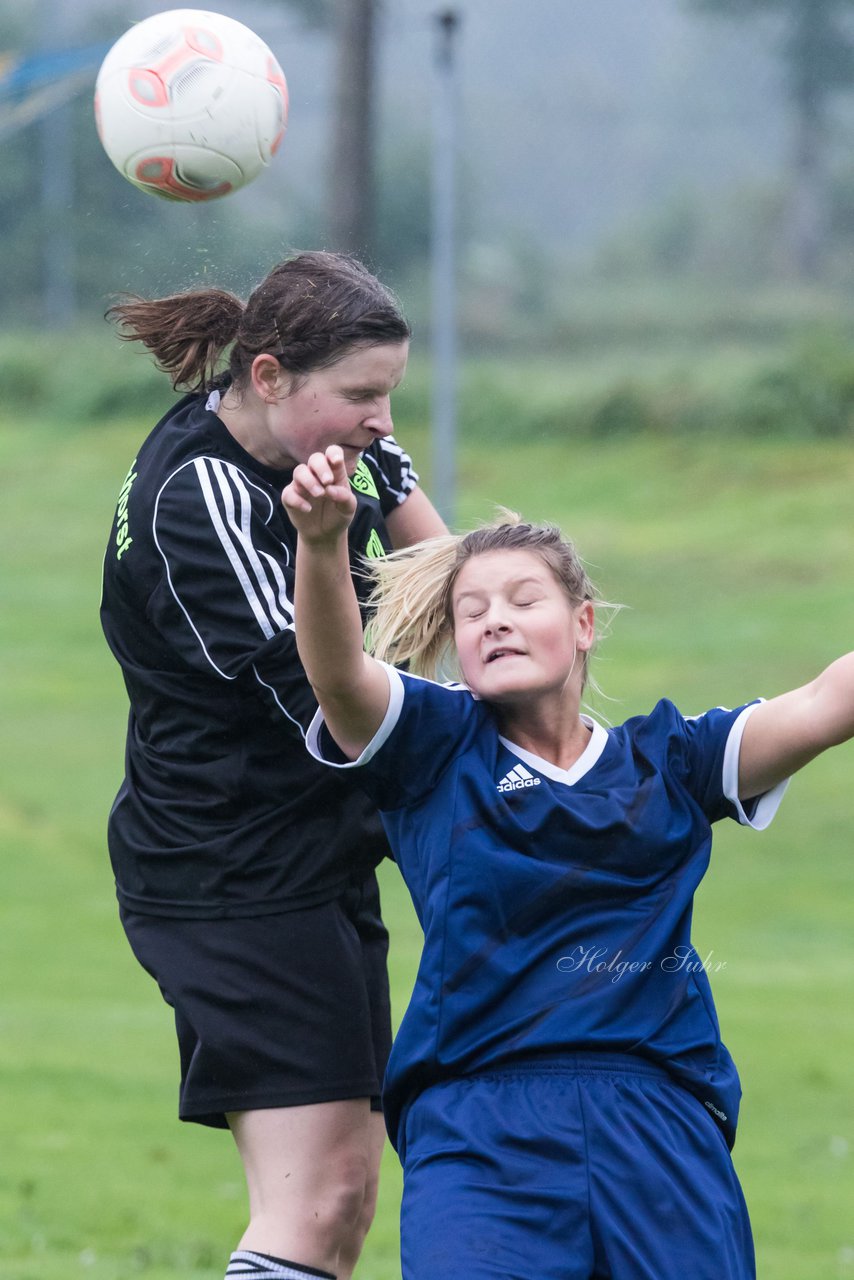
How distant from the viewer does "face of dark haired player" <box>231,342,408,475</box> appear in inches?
122

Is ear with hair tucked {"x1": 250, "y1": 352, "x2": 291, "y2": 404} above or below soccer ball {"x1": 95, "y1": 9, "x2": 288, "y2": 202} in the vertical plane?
below

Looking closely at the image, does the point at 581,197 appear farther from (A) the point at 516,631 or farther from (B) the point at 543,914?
(B) the point at 543,914

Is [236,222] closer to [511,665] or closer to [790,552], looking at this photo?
[790,552]

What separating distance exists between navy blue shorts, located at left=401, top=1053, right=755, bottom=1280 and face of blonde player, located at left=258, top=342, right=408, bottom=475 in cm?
103

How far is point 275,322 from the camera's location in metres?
3.16

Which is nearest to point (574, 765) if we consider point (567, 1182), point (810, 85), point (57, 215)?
point (567, 1182)

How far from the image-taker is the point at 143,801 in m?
3.35

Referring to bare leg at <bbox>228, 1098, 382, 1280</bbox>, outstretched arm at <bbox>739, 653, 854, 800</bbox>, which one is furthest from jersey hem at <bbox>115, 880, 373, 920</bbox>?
outstretched arm at <bbox>739, 653, 854, 800</bbox>

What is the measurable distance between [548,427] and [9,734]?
27.4ft

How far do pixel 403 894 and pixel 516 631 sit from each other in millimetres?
7012

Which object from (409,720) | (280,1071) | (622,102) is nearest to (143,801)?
(280,1071)

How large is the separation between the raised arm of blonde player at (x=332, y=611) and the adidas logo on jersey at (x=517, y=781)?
0.21 metres

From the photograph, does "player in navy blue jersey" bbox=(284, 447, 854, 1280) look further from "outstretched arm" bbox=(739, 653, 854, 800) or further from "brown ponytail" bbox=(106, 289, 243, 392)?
"brown ponytail" bbox=(106, 289, 243, 392)

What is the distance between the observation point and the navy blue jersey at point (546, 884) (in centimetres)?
272
